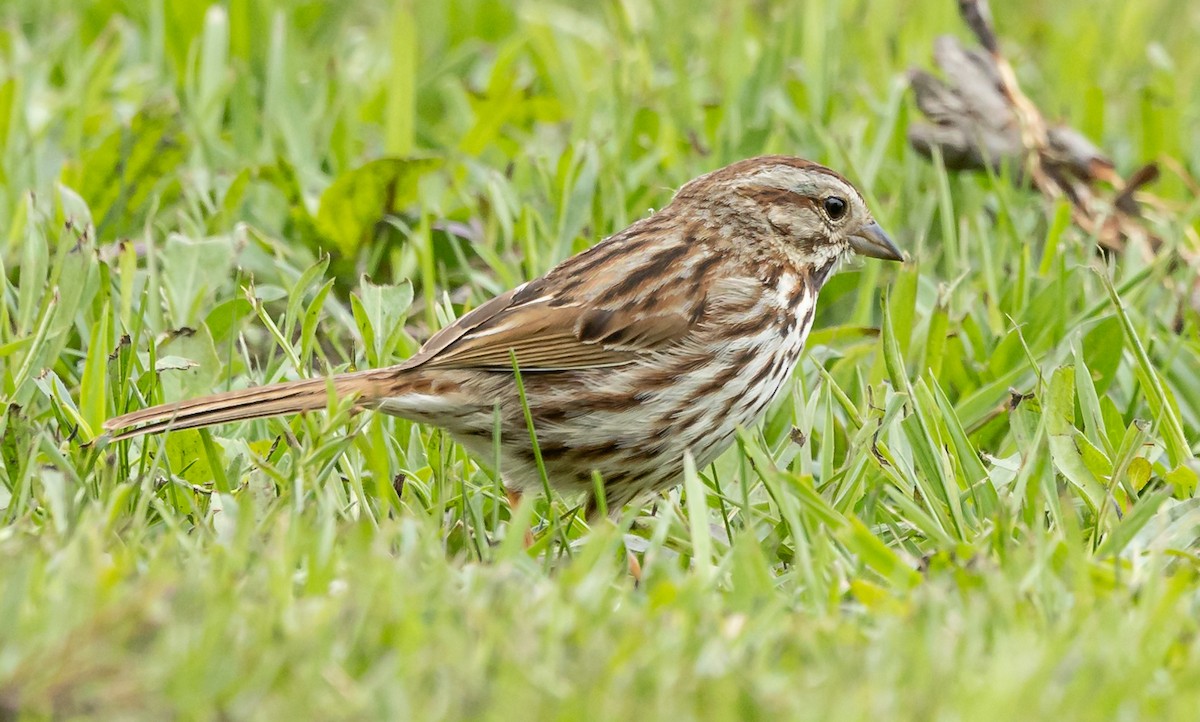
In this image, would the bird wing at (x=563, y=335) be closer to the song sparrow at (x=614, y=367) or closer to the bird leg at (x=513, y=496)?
the song sparrow at (x=614, y=367)

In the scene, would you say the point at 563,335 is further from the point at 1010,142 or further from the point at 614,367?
the point at 1010,142

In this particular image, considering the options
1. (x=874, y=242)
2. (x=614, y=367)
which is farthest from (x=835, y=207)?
(x=614, y=367)

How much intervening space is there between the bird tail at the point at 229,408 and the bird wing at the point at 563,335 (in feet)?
1.18

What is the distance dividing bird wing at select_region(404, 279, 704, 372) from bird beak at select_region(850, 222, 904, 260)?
2.26ft

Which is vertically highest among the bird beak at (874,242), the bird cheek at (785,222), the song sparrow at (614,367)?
the bird cheek at (785,222)

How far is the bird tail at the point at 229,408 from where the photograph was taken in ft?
12.3

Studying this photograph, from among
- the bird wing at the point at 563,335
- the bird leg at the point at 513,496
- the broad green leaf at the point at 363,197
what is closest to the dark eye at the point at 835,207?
the bird wing at the point at 563,335

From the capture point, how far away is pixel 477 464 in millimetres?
4336

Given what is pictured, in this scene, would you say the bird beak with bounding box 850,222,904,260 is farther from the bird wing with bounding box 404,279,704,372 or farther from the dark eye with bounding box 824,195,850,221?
the bird wing with bounding box 404,279,704,372

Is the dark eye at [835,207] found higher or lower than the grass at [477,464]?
higher

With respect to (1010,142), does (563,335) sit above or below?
below

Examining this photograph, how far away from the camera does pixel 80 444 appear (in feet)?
12.7

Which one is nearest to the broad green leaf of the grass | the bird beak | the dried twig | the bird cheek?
the grass

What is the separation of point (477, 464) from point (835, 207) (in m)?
1.26
